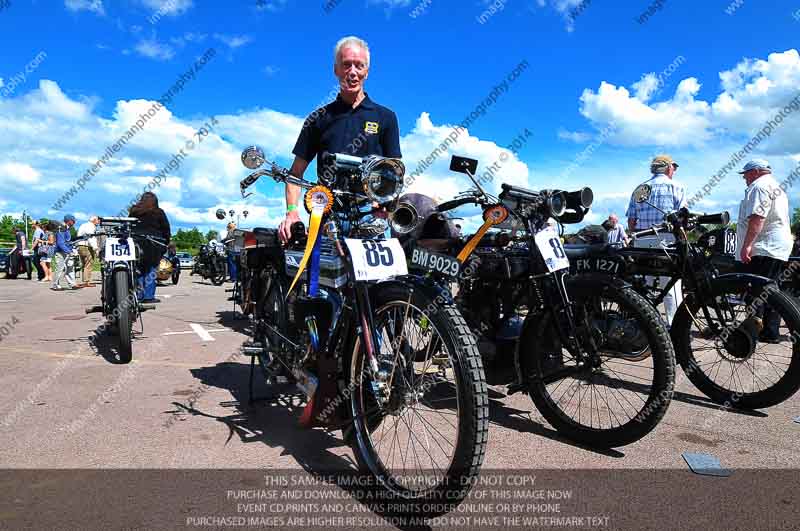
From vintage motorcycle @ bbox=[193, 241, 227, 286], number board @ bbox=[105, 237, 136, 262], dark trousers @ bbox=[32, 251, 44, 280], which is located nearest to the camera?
number board @ bbox=[105, 237, 136, 262]

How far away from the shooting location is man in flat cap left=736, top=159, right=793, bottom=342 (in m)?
4.90

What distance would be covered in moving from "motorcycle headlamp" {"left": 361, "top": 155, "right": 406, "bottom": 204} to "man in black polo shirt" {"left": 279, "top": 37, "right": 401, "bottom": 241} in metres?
0.99

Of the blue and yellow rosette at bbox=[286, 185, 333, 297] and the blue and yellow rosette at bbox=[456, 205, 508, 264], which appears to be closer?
the blue and yellow rosette at bbox=[286, 185, 333, 297]

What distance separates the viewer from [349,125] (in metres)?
3.39

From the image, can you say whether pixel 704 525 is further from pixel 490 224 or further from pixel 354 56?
pixel 354 56

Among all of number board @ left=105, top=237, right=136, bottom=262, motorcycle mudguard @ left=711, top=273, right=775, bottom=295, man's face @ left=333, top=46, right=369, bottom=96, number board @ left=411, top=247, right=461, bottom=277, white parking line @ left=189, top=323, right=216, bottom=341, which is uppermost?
man's face @ left=333, top=46, right=369, bottom=96

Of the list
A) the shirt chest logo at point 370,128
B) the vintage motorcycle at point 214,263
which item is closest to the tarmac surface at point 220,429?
the shirt chest logo at point 370,128

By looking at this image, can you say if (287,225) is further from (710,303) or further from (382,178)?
(710,303)

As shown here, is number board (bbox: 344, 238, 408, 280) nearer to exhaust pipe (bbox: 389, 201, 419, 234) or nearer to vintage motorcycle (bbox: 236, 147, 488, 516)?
vintage motorcycle (bbox: 236, 147, 488, 516)

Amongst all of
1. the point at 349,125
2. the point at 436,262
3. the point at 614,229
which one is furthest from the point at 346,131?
the point at 614,229

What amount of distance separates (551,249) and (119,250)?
438 cm

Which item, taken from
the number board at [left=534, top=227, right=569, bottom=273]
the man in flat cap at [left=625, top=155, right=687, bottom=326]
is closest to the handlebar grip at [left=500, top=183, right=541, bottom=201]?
the number board at [left=534, top=227, right=569, bottom=273]

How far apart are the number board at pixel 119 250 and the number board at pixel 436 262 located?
151 inches

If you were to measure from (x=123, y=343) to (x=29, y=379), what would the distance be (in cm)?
75
